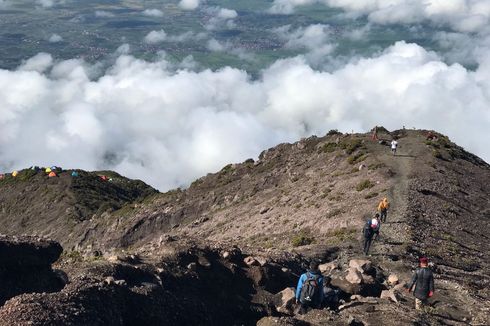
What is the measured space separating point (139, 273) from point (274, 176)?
2032 inches

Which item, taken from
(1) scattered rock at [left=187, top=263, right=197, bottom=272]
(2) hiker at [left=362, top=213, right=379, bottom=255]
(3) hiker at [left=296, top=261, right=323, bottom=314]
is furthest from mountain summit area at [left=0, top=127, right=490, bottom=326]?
(2) hiker at [left=362, top=213, right=379, bottom=255]

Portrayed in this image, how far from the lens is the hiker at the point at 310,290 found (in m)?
20.7

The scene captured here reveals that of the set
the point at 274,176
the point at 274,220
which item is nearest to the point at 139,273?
the point at 274,220

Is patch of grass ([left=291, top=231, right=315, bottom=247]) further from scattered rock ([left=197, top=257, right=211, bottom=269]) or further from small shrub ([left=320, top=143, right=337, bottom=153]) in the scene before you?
small shrub ([left=320, top=143, right=337, bottom=153])

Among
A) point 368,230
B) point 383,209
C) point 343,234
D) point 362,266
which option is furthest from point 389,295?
point 383,209

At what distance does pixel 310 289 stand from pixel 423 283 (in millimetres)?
5145

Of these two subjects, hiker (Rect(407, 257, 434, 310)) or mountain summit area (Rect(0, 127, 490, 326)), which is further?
hiker (Rect(407, 257, 434, 310))

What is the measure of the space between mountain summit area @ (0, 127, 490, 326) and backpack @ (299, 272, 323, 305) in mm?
555

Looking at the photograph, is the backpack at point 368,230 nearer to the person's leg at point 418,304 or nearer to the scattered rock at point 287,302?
the person's leg at point 418,304

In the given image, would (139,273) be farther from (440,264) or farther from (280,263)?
(440,264)

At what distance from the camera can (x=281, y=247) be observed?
131 feet

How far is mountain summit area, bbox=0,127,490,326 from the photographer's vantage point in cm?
2081

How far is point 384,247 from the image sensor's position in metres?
34.2

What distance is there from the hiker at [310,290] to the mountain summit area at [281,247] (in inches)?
15.4
